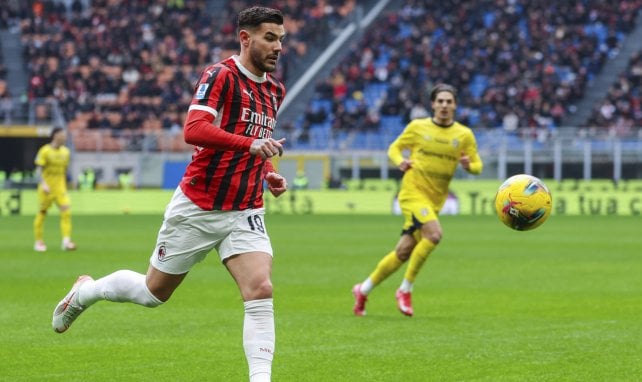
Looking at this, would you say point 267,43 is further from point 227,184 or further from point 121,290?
point 121,290

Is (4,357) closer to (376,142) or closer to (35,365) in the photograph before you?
(35,365)

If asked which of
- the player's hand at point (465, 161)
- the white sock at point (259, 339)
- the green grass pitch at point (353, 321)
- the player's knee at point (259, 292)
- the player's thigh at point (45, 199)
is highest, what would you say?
the player's hand at point (465, 161)

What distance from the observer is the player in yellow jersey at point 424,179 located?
487 inches

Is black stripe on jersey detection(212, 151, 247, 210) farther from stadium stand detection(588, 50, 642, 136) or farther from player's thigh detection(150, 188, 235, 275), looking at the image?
stadium stand detection(588, 50, 642, 136)

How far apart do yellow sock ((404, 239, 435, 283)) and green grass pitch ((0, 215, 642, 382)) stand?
0.43 meters

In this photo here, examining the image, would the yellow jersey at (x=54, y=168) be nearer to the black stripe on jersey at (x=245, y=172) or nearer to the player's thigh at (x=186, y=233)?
the player's thigh at (x=186, y=233)

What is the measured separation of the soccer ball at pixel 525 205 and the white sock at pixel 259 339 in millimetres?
3225

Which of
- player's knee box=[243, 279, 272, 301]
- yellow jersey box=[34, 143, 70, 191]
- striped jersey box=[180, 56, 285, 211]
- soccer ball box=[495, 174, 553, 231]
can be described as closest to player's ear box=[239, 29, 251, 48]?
striped jersey box=[180, 56, 285, 211]

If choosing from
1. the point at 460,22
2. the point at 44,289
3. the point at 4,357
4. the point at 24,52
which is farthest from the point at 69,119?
the point at 4,357

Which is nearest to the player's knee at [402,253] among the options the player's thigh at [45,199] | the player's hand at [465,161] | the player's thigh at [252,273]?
the player's hand at [465,161]

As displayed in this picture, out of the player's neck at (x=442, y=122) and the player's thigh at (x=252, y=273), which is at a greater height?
the player's neck at (x=442, y=122)

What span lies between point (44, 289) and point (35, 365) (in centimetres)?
617

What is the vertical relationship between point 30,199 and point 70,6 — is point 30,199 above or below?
below

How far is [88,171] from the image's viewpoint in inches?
1704
